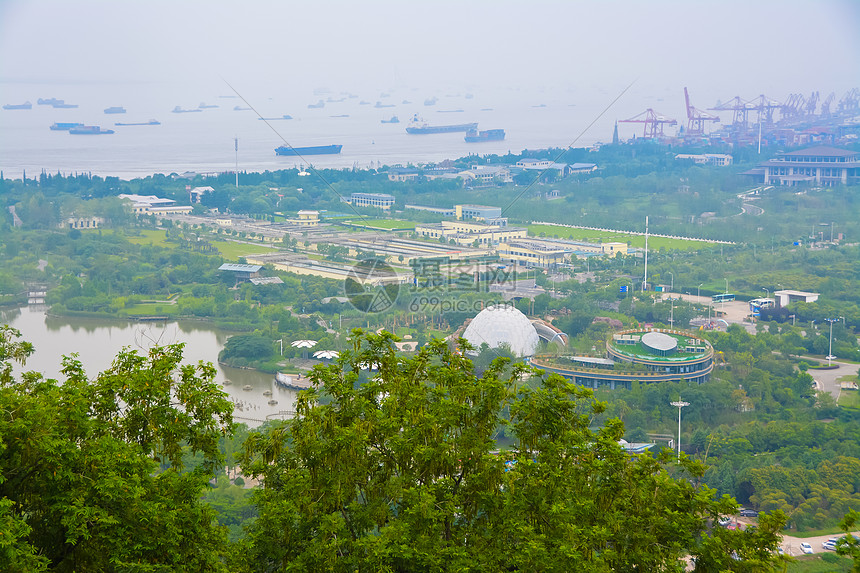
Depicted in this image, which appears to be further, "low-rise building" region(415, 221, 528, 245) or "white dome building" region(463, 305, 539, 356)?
"low-rise building" region(415, 221, 528, 245)

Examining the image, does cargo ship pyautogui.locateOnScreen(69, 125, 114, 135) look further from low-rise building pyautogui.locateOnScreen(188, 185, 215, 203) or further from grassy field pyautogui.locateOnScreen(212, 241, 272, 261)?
grassy field pyautogui.locateOnScreen(212, 241, 272, 261)

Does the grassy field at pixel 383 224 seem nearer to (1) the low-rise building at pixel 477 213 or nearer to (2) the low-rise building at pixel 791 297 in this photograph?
(1) the low-rise building at pixel 477 213

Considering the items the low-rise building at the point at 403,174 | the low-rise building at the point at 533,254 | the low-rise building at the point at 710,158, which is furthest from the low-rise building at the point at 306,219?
the low-rise building at the point at 710,158

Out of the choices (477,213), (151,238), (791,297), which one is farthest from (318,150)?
(791,297)

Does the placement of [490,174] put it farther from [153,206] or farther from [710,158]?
[153,206]

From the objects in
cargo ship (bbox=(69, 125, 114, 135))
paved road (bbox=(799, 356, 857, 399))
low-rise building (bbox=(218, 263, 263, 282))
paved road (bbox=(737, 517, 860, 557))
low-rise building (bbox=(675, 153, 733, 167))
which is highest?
cargo ship (bbox=(69, 125, 114, 135))

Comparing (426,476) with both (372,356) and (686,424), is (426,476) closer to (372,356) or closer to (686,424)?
(372,356)

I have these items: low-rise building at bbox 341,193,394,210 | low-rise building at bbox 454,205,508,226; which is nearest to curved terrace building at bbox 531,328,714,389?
low-rise building at bbox 454,205,508,226
